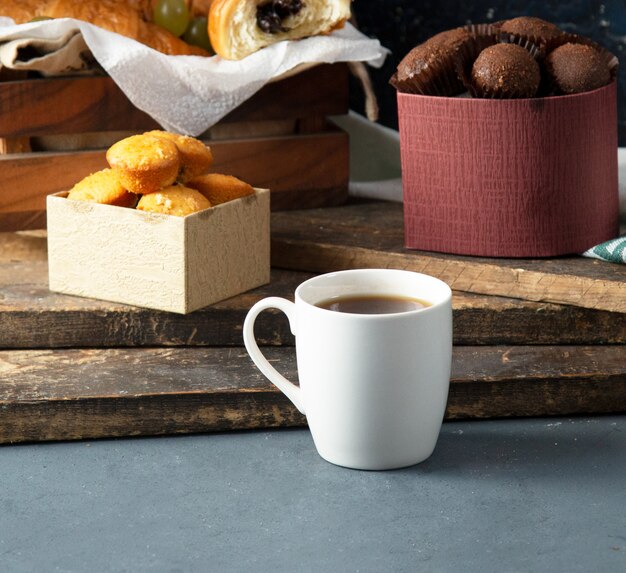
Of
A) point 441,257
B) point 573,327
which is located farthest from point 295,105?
point 573,327

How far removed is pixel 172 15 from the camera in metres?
1.37

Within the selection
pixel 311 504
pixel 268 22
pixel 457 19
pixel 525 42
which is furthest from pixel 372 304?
pixel 457 19

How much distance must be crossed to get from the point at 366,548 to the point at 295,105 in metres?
0.71

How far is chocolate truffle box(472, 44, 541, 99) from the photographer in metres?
1.08

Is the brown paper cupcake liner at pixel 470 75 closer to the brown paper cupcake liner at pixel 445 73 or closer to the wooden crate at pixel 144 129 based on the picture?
the brown paper cupcake liner at pixel 445 73

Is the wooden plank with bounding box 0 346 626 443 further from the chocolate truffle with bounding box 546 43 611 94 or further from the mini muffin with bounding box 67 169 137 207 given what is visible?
the chocolate truffle with bounding box 546 43 611 94

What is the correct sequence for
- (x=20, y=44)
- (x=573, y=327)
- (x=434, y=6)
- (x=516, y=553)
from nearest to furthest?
(x=516, y=553)
(x=573, y=327)
(x=20, y=44)
(x=434, y=6)

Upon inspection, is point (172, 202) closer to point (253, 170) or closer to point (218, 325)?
point (218, 325)

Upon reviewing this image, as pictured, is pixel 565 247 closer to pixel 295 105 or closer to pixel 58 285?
pixel 295 105

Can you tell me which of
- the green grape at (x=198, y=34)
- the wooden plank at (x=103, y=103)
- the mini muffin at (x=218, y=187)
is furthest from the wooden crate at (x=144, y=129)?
the mini muffin at (x=218, y=187)

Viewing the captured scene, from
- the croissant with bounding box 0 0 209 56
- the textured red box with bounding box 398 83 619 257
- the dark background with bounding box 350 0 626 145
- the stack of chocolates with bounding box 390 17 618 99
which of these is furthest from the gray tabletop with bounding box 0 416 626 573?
the dark background with bounding box 350 0 626 145

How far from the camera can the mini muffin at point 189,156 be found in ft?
3.61

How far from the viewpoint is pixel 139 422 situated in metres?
0.98

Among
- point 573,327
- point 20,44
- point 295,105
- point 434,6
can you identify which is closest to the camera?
point 573,327
